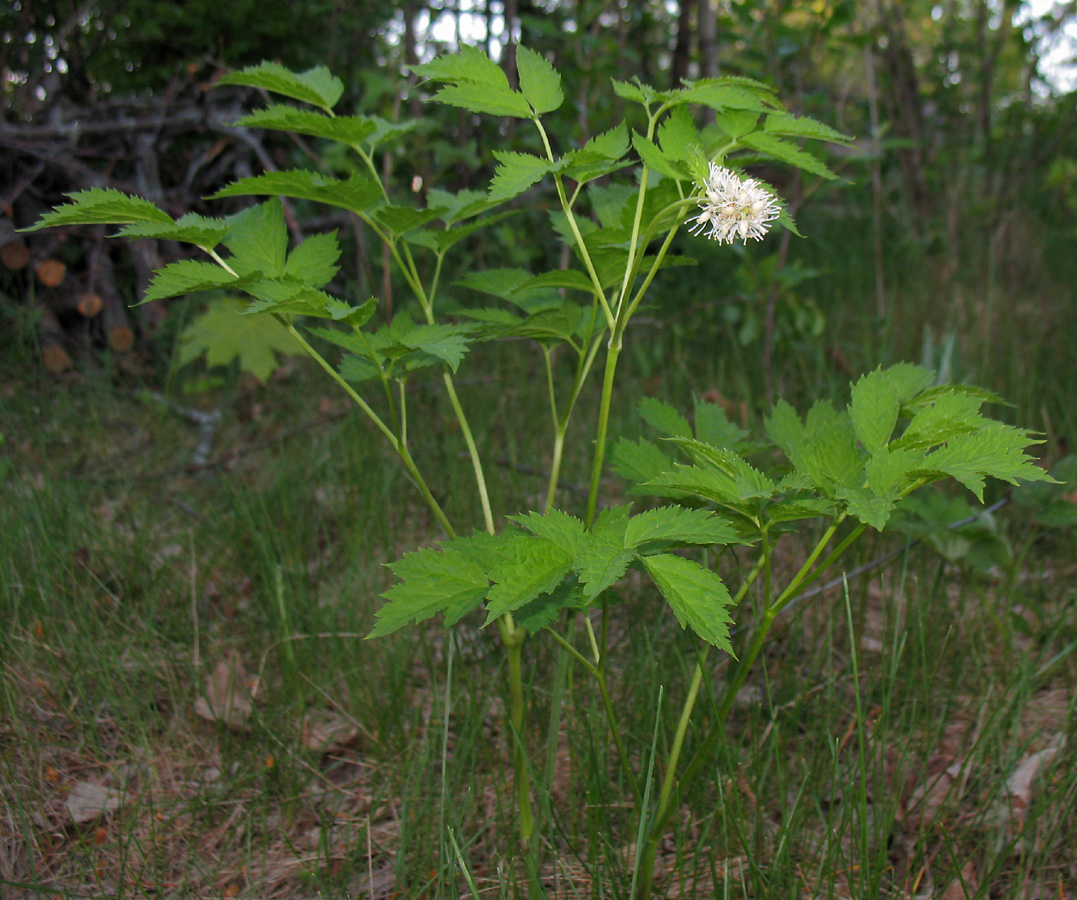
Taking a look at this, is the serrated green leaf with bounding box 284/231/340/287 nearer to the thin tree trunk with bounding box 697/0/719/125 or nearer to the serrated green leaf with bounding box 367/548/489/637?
the serrated green leaf with bounding box 367/548/489/637

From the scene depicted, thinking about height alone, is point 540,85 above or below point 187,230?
above

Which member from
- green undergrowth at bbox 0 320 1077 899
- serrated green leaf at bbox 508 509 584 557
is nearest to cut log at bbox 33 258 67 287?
green undergrowth at bbox 0 320 1077 899

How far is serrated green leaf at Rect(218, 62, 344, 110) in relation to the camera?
39.8 inches

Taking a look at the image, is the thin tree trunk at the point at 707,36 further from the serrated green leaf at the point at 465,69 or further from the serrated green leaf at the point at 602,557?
the serrated green leaf at the point at 602,557

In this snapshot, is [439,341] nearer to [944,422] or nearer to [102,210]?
[102,210]

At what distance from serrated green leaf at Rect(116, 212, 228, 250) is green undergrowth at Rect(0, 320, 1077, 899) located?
2.21 ft

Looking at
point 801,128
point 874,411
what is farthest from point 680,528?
point 801,128

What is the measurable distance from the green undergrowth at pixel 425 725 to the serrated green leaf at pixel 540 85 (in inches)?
29.5

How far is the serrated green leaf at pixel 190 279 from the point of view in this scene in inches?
37.9

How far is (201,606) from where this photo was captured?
1799 millimetres

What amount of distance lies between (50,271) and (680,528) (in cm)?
321

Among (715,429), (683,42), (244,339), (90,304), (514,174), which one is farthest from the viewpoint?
(683,42)

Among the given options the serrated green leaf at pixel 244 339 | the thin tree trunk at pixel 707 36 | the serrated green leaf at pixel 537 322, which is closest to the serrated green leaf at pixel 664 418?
the serrated green leaf at pixel 537 322

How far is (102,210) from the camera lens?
0.93 m
